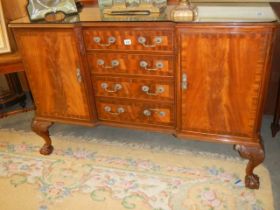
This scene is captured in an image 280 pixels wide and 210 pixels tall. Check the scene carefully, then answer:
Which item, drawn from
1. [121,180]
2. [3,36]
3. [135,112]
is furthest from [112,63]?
[3,36]

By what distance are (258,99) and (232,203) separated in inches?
24.1

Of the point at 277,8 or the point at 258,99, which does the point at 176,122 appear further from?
the point at 277,8

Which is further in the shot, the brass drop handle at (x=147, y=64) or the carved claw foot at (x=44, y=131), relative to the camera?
the carved claw foot at (x=44, y=131)

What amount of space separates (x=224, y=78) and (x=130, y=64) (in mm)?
516

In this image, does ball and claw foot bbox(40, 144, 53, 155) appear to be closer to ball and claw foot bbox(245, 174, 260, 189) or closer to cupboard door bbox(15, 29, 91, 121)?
cupboard door bbox(15, 29, 91, 121)

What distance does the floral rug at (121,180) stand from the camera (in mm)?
1656

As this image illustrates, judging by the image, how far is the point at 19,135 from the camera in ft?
7.93

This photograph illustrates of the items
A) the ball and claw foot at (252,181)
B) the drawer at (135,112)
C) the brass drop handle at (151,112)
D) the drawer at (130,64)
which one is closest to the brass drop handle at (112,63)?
the drawer at (130,64)

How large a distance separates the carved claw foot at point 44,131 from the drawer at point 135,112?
1.40 ft

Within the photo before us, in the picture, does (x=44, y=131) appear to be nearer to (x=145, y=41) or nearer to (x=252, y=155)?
(x=145, y=41)

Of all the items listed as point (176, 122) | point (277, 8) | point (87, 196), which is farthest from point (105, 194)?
point (277, 8)

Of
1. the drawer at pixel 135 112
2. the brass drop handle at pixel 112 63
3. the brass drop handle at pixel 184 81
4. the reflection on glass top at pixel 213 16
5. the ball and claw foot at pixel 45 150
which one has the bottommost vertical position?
the ball and claw foot at pixel 45 150

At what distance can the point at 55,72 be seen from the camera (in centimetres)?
176

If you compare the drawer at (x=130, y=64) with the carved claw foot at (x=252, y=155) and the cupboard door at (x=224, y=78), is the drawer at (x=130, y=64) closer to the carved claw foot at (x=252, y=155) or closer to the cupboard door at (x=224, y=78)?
the cupboard door at (x=224, y=78)
